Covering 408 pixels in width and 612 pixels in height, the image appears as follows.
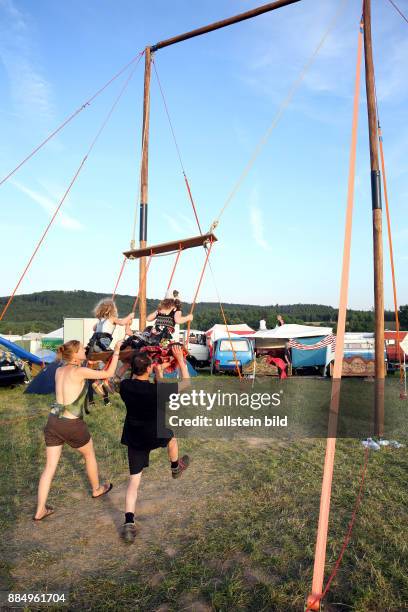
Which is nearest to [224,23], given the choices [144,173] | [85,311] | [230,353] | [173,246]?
[144,173]

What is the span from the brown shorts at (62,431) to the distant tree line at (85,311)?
55618mm

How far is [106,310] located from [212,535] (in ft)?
13.6

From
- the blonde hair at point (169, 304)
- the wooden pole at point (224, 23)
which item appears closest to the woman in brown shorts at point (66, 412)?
the blonde hair at point (169, 304)

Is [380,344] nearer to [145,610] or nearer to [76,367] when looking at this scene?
[76,367]

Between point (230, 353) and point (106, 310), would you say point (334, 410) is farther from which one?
point (230, 353)

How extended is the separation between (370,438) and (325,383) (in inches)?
369

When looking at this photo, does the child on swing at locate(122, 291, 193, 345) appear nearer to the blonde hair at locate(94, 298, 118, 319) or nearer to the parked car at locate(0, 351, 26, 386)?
the blonde hair at locate(94, 298, 118, 319)

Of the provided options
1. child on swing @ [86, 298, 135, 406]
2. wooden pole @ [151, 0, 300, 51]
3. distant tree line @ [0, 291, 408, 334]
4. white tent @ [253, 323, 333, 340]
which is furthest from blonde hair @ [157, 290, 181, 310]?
distant tree line @ [0, 291, 408, 334]

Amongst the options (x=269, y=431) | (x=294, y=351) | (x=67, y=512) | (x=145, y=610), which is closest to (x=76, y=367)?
(x=67, y=512)

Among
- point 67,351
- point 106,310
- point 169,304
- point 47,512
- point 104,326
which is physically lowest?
point 47,512

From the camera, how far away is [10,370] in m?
13.9

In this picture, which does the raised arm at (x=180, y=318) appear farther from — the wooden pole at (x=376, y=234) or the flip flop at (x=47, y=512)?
the flip flop at (x=47, y=512)

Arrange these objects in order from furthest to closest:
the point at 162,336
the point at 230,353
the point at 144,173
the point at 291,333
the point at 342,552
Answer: the point at 291,333 → the point at 230,353 → the point at 144,173 → the point at 162,336 → the point at 342,552

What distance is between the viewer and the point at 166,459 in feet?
22.0
